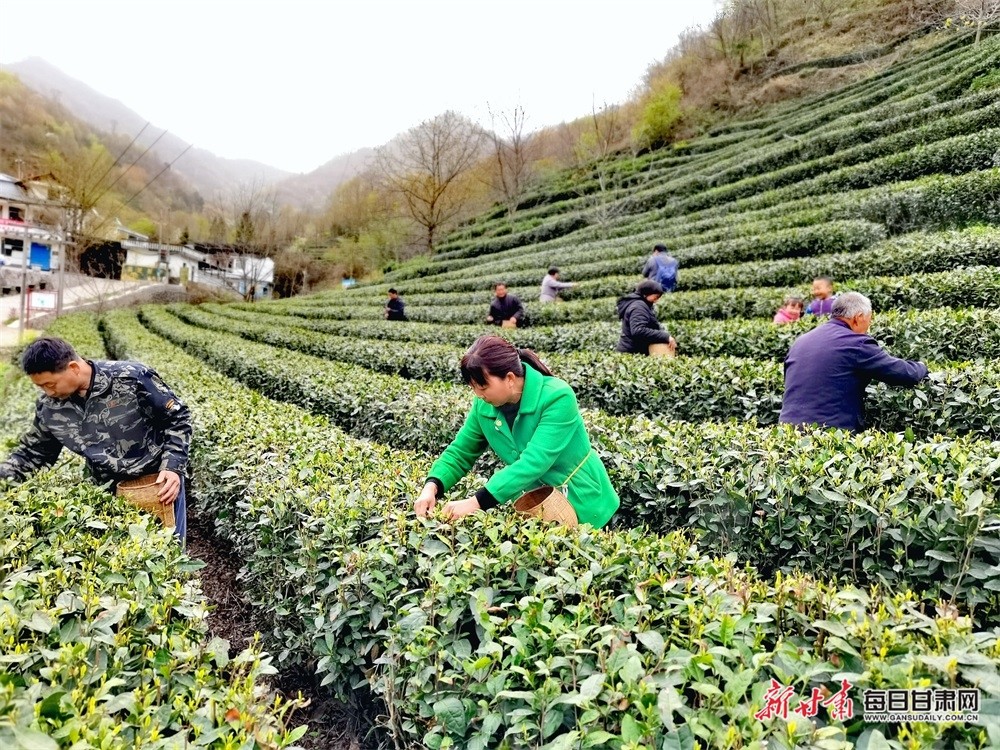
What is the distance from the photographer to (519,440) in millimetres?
2893

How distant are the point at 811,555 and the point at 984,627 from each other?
753 millimetres

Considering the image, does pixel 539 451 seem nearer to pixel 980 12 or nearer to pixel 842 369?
pixel 842 369

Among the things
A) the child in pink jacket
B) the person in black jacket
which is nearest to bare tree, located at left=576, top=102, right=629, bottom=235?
the child in pink jacket

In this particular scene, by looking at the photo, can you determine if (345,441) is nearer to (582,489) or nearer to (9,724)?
(582,489)

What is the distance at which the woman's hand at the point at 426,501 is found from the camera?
2615mm

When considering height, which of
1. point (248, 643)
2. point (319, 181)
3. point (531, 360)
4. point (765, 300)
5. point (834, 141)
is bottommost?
point (248, 643)

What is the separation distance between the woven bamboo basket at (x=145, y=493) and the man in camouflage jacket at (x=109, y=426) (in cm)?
4

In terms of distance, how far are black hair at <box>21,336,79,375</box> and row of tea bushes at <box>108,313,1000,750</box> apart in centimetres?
147

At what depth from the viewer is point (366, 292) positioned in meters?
29.0

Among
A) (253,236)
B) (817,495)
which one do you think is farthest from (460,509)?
(253,236)

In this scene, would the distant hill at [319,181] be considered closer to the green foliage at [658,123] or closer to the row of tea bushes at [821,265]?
the green foliage at [658,123]

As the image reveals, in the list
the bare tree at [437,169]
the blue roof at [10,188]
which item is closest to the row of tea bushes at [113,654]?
the bare tree at [437,169]

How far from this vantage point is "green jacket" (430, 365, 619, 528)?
104 inches

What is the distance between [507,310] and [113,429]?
982cm
